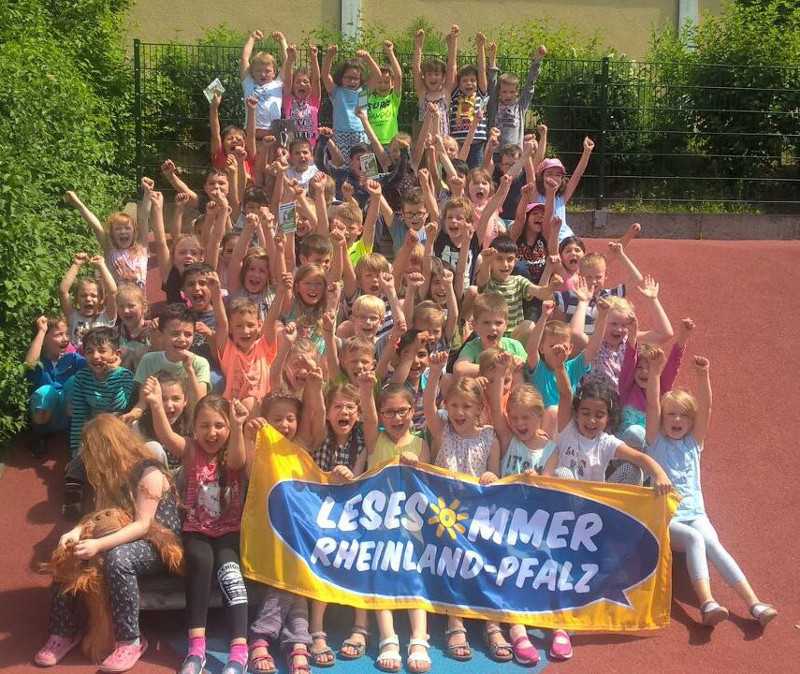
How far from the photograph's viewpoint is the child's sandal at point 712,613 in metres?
6.00

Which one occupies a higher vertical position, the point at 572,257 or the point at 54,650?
the point at 572,257

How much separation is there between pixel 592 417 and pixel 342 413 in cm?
139

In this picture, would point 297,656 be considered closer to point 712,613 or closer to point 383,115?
point 712,613

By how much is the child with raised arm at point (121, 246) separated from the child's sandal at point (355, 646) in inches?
144

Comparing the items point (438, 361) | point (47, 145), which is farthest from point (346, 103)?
point (438, 361)

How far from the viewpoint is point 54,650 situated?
555cm

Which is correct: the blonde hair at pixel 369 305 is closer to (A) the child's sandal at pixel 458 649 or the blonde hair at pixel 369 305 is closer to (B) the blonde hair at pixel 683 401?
(B) the blonde hair at pixel 683 401

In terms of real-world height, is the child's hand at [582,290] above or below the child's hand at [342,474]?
above

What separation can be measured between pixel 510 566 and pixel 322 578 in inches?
38.9

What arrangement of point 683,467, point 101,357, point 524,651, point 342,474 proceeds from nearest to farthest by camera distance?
point 524,651, point 342,474, point 683,467, point 101,357

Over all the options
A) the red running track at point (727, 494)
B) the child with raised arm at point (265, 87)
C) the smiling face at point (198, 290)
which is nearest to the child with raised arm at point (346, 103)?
the child with raised arm at point (265, 87)

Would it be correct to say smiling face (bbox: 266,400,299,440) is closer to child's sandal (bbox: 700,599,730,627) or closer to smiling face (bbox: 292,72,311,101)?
child's sandal (bbox: 700,599,730,627)

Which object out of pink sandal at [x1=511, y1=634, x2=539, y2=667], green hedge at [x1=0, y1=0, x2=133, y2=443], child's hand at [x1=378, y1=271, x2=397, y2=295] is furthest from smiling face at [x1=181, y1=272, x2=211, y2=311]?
pink sandal at [x1=511, y1=634, x2=539, y2=667]

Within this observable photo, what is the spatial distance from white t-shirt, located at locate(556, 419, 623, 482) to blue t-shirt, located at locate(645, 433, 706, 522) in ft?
0.98
